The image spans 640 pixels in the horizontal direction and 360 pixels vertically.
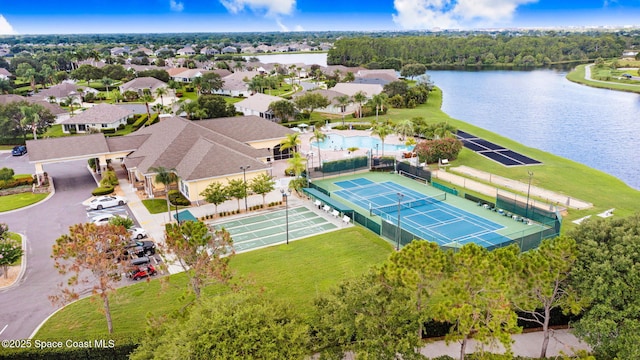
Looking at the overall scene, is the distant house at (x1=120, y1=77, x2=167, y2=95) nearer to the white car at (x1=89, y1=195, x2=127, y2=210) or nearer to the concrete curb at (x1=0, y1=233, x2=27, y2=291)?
the white car at (x1=89, y1=195, x2=127, y2=210)

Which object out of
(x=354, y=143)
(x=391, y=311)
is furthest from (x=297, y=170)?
(x=391, y=311)

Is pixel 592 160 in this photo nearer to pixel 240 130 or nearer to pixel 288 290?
pixel 240 130

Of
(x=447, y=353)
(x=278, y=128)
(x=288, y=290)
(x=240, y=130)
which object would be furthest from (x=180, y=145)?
(x=447, y=353)

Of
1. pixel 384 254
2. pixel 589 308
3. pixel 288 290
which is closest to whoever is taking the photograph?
pixel 589 308

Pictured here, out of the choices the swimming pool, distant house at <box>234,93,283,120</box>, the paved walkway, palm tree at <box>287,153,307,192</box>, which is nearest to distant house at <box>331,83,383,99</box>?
distant house at <box>234,93,283,120</box>

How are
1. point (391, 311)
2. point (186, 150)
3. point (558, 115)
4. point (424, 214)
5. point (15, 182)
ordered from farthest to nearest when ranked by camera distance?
point (558, 115)
point (15, 182)
point (186, 150)
point (424, 214)
point (391, 311)

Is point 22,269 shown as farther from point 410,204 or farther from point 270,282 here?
point 410,204
